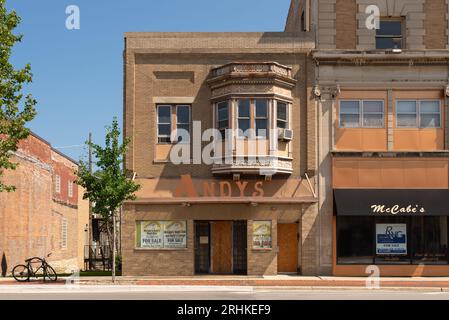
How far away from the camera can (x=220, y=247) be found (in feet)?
90.7

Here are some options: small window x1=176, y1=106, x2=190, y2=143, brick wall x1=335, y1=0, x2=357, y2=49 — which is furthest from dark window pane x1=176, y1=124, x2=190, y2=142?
brick wall x1=335, y1=0, x2=357, y2=49

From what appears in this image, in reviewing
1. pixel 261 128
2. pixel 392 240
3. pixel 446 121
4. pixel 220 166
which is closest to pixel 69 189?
pixel 220 166

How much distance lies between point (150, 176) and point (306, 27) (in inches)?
409

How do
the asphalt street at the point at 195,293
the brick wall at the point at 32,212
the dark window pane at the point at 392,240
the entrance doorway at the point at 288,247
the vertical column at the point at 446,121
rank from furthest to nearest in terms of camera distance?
the brick wall at the point at 32,212, the entrance doorway at the point at 288,247, the vertical column at the point at 446,121, the dark window pane at the point at 392,240, the asphalt street at the point at 195,293

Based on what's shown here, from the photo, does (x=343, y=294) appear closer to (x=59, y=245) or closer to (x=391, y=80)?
(x=391, y=80)

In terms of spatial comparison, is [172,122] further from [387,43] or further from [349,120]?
[387,43]

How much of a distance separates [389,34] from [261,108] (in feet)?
22.6

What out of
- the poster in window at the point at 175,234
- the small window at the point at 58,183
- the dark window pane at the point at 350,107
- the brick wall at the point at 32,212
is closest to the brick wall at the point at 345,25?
the dark window pane at the point at 350,107

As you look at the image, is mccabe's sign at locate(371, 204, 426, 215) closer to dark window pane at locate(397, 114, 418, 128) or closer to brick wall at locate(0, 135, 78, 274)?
dark window pane at locate(397, 114, 418, 128)

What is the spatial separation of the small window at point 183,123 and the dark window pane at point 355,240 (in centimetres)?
756

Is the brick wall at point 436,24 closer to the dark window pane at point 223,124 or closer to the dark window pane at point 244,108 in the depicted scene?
the dark window pane at point 244,108

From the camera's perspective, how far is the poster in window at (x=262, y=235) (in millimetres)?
26906

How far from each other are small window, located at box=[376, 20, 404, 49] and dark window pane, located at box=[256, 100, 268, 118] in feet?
19.6

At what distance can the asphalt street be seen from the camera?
19.0m
